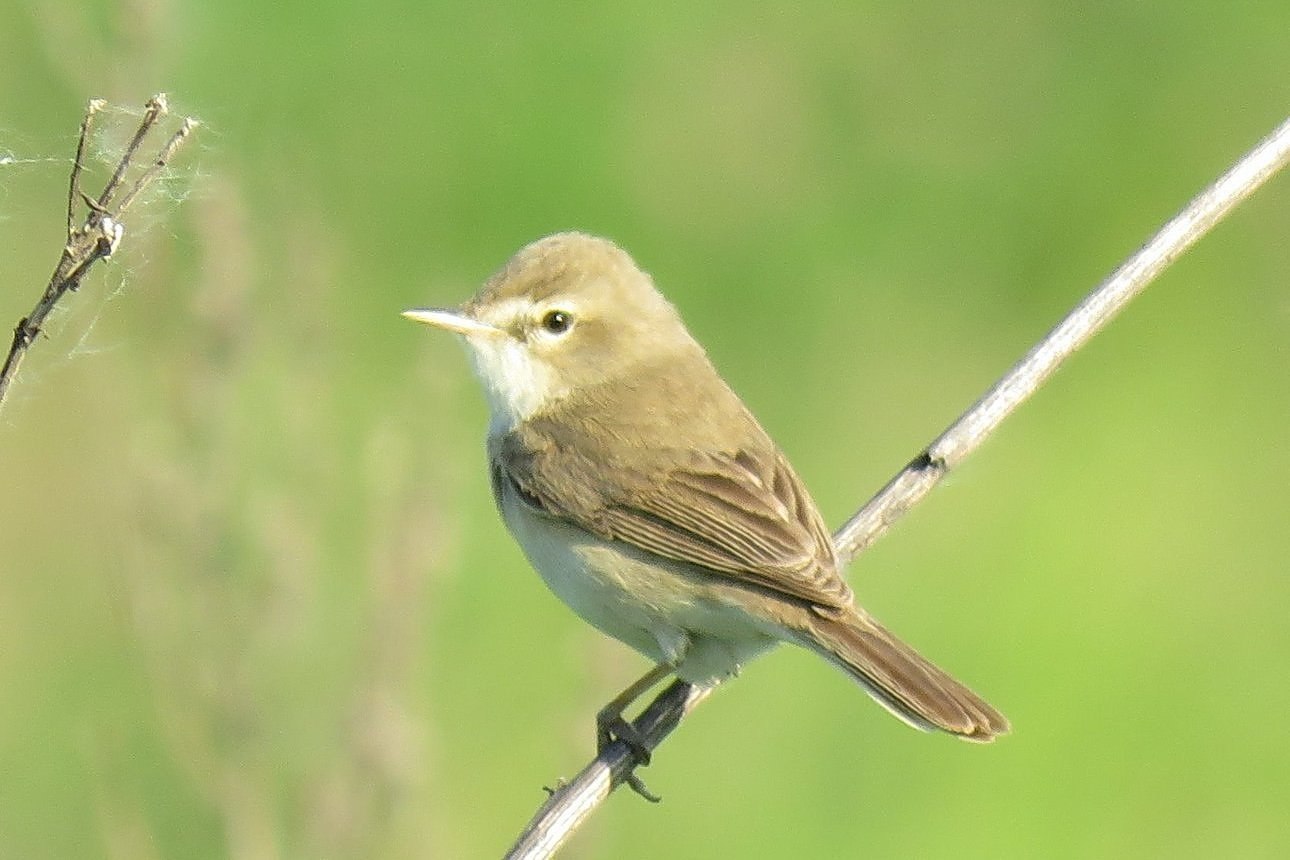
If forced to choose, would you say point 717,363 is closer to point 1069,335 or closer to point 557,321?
point 557,321

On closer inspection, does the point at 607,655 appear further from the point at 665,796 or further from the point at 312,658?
the point at 665,796

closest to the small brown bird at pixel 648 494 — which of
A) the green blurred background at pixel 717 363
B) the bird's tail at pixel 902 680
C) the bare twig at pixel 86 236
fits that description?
the bird's tail at pixel 902 680

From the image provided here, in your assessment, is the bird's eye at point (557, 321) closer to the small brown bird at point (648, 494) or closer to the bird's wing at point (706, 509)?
the small brown bird at point (648, 494)

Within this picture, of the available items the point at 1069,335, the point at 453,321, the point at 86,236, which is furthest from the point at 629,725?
the point at 86,236

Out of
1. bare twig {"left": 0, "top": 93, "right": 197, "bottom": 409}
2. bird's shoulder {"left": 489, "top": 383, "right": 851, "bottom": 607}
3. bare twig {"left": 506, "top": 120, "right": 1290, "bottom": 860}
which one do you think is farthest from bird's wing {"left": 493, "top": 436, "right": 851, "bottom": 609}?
bare twig {"left": 0, "top": 93, "right": 197, "bottom": 409}

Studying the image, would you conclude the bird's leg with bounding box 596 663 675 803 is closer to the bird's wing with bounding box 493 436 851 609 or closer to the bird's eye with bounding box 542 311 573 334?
the bird's wing with bounding box 493 436 851 609

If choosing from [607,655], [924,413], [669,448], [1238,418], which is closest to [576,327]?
[669,448]

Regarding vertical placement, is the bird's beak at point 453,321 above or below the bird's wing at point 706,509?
above
